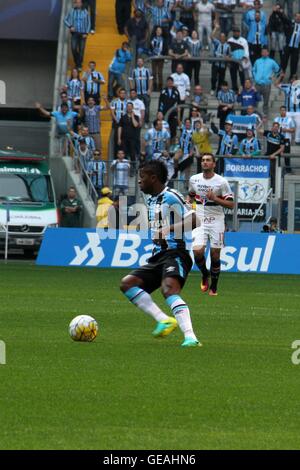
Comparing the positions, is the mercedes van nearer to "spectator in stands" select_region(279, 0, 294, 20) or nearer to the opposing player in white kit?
"spectator in stands" select_region(279, 0, 294, 20)

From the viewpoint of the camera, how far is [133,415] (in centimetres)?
1009

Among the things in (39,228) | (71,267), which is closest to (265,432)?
(71,267)

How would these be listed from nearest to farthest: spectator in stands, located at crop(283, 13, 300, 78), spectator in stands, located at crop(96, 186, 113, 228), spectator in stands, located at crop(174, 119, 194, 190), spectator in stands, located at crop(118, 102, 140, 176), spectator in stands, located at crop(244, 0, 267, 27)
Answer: spectator in stands, located at crop(96, 186, 113, 228) → spectator in stands, located at crop(174, 119, 194, 190) → spectator in stands, located at crop(118, 102, 140, 176) → spectator in stands, located at crop(244, 0, 267, 27) → spectator in stands, located at crop(283, 13, 300, 78)

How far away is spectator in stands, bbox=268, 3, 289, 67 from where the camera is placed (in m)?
39.4

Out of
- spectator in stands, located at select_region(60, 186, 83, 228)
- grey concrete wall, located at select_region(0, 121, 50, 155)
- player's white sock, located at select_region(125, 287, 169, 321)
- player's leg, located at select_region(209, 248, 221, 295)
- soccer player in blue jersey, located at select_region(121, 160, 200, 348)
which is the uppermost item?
soccer player in blue jersey, located at select_region(121, 160, 200, 348)

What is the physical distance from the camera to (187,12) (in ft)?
129

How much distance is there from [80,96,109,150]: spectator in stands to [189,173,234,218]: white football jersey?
12512 millimetres

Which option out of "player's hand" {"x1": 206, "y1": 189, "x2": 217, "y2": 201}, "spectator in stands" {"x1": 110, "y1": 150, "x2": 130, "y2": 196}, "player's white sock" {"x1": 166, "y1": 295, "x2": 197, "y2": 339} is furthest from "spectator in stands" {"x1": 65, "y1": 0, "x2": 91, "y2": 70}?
"player's white sock" {"x1": 166, "y1": 295, "x2": 197, "y2": 339}

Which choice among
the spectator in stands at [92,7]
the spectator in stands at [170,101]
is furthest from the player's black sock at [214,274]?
the spectator in stands at [92,7]

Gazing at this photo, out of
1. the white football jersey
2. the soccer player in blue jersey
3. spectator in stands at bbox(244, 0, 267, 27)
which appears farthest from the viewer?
spectator in stands at bbox(244, 0, 267, 27)

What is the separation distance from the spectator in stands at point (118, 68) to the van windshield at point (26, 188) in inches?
152

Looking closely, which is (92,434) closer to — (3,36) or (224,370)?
(224,370)

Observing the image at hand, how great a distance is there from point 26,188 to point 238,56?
721 centimetres

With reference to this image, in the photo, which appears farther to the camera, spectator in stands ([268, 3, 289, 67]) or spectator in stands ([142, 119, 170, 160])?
spectator in stands ([268, 3, 289, 67])
